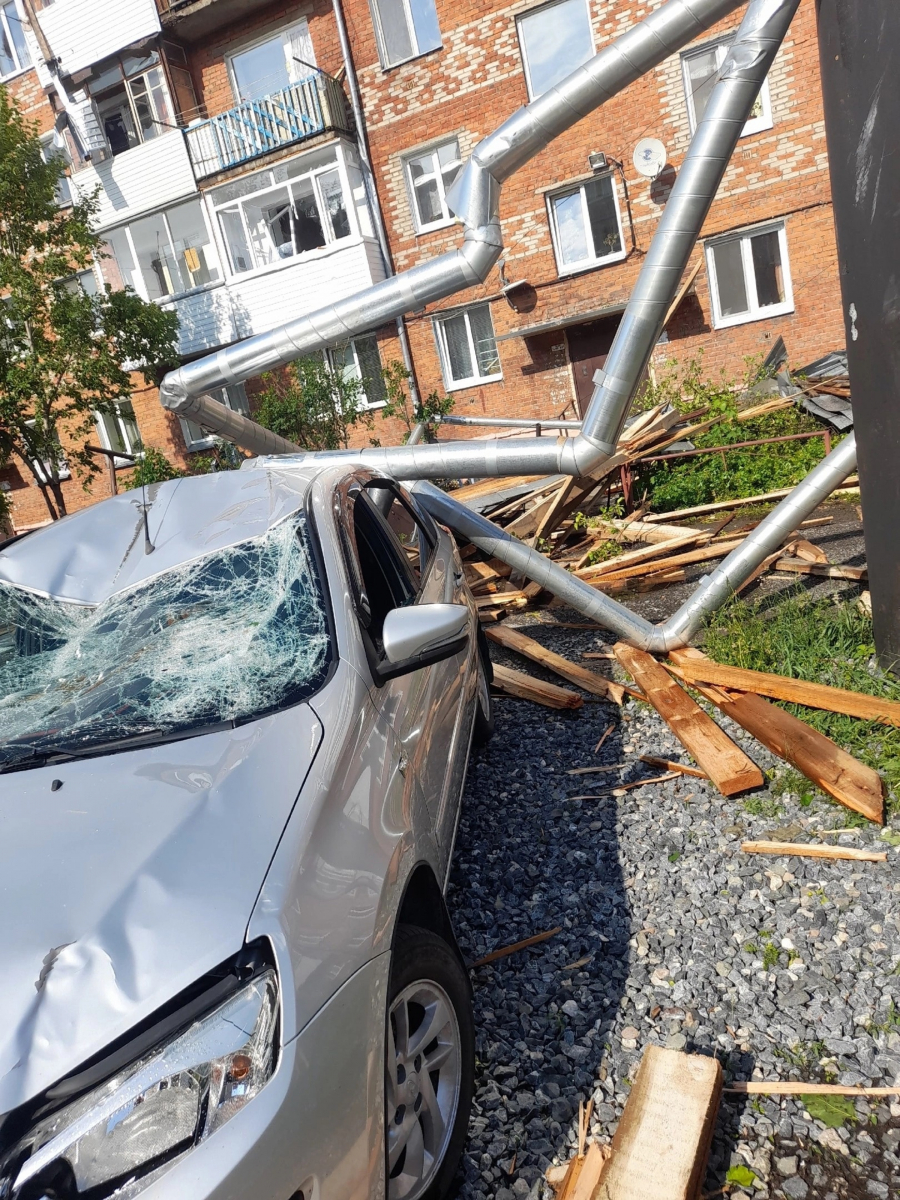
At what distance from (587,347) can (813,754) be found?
14192 mm

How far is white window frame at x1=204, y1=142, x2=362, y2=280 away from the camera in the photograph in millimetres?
16750

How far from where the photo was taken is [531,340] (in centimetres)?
1655

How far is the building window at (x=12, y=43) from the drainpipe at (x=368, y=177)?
957 cm

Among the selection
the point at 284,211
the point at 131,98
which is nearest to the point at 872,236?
the point at 284,211

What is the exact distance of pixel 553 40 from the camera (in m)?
15.2

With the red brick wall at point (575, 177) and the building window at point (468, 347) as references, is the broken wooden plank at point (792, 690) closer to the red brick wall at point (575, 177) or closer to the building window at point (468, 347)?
the red brick wall at point (575, 177)

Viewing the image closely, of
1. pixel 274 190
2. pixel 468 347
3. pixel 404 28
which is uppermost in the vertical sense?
pixel 404 28

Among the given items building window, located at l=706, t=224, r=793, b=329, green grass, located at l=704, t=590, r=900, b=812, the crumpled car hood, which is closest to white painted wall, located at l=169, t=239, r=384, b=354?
building window, located at l=706, t=224, r=793, b=329

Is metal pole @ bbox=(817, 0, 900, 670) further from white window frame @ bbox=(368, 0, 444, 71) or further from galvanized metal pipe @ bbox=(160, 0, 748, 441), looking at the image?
white window frame @ bbox=(368, 0, 444, 71)

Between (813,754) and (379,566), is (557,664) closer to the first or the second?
(813,754)

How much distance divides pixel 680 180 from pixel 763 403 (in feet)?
23.9

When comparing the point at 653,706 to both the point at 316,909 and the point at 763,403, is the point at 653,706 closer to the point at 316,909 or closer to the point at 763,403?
the point at 316,909

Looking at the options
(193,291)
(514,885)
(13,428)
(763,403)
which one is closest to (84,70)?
(193,291)

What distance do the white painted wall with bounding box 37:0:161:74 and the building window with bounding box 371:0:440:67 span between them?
5.42 meters
